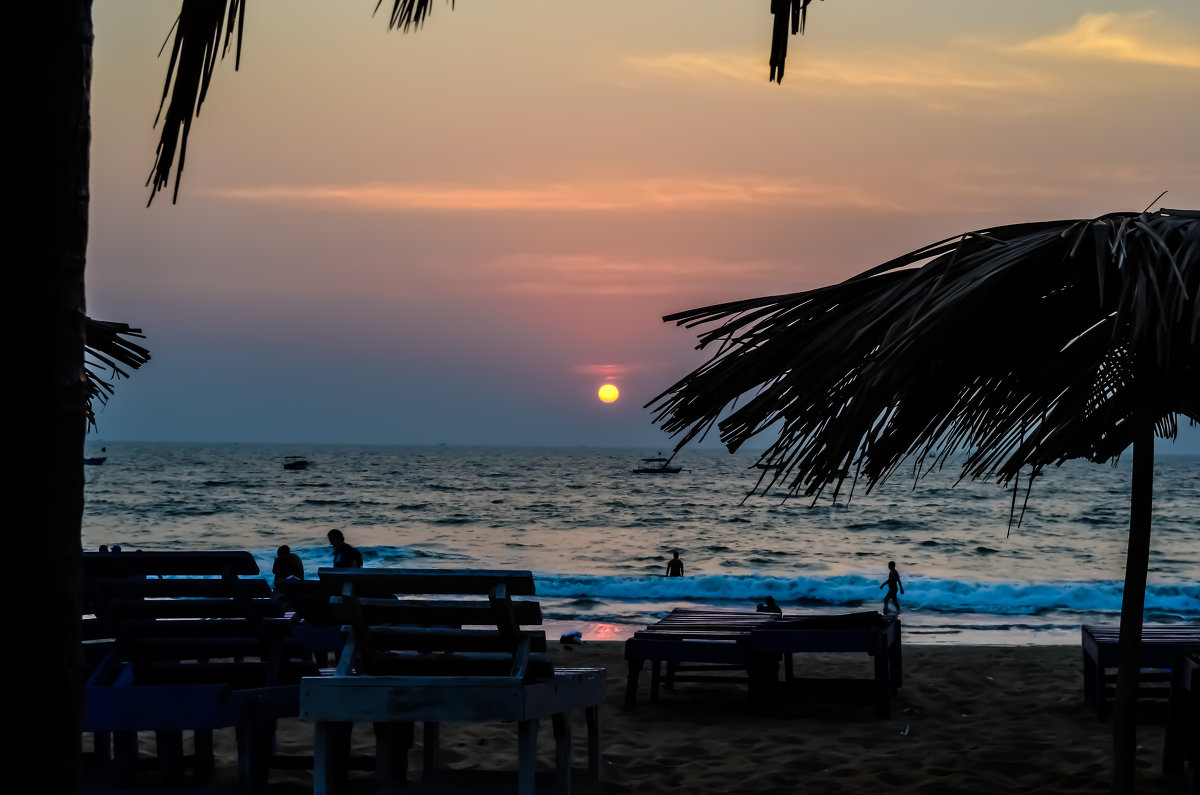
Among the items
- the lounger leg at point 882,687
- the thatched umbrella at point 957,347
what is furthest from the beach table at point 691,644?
the thatched umbrella at point 957,347

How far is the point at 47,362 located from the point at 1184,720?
268 inches

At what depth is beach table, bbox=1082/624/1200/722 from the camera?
8055mm

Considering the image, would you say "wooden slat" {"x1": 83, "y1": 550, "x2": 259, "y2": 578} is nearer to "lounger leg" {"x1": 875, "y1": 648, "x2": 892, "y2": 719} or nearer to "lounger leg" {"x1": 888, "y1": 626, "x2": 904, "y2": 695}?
"lounger leg" {"x1": 875, "y1": 648, "x2": 892, "y2": 719}

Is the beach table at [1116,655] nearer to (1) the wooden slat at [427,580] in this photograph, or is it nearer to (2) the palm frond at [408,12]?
(1) the wooden slat at [427,580]

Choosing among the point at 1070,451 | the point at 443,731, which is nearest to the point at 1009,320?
the point at 1070,451

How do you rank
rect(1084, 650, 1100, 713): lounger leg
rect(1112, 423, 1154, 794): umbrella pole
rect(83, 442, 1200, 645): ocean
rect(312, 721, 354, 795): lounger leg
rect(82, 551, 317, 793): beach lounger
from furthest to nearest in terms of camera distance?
1. rect(83, 442, 1200, 645): ocean
2. rect(1084, 650, 1100, 713): lounger leg
3. rect(82, 551, 317, 793): beach lounger
4. rect(312, 721, 354, 795): lounger leg
5. rect(1112, 423, 1154, 794): umbrella pole

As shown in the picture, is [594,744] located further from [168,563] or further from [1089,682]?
[1089,682]

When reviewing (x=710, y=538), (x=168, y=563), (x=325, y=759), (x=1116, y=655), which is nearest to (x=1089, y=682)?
(x=1116, y=655)

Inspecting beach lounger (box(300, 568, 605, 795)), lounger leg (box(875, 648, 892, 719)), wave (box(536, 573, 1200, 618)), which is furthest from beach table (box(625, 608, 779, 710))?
wave (box(536, 573, 1200, 618))

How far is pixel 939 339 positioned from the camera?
3.91 meters

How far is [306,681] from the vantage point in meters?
4.96

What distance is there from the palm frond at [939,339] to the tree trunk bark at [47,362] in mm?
2245

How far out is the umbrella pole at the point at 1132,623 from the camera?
480 centimetres

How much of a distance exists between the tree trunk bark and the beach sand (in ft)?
16.9
